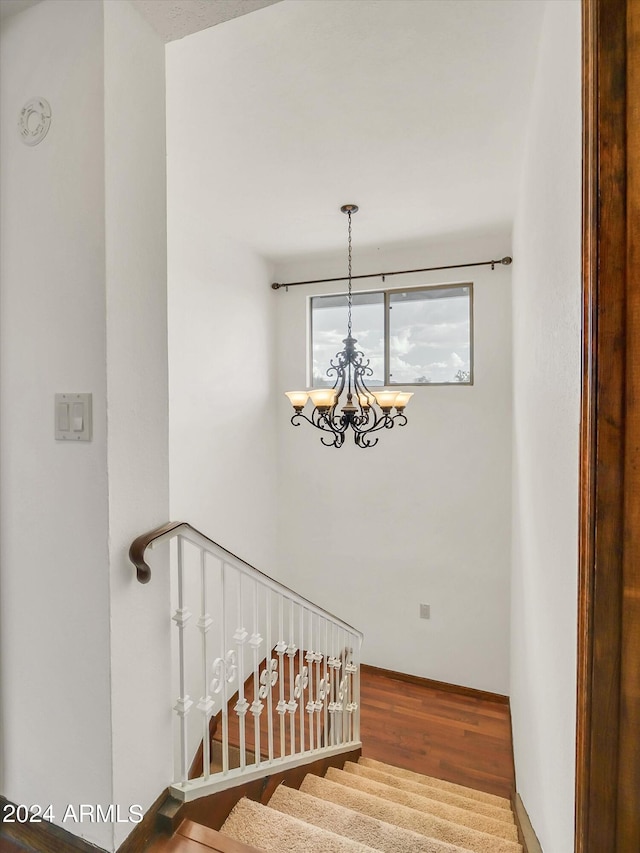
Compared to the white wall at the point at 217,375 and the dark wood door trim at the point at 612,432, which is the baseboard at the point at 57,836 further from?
the white wall at the point at 217,375

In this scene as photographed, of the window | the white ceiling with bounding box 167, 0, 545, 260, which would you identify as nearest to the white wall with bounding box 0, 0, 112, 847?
the white ceiling with bounding box 167, 0, 545, 260

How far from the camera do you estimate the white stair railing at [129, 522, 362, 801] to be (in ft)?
4.69

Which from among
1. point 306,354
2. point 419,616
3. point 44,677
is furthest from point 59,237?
point 419,616

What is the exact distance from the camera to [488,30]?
1618 mm

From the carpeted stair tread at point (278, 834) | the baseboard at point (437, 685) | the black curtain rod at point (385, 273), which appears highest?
the black curtain rod at point (385, 273)

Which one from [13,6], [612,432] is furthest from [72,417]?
[612,432]

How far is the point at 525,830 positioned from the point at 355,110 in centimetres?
311

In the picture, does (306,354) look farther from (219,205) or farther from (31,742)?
(31,742)

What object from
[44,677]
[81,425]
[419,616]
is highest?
A: [81,425]

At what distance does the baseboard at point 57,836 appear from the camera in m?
1.22

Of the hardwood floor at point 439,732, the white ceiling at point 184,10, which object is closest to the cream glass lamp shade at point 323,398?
the white ceiling at point 184,10

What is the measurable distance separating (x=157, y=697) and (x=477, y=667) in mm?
3281

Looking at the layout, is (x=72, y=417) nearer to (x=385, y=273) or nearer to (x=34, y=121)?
(x=34, y=121)

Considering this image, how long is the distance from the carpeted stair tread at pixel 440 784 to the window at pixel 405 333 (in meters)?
2.78
